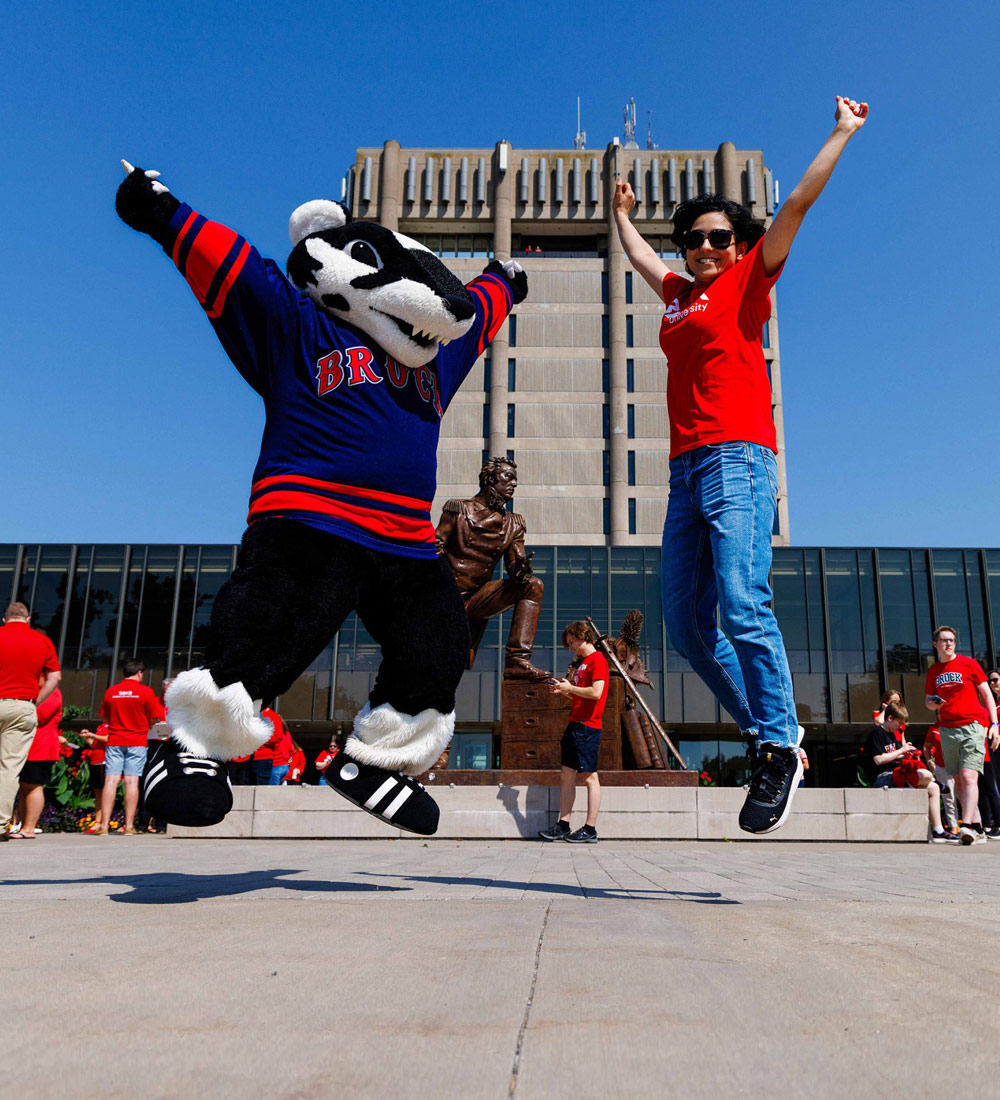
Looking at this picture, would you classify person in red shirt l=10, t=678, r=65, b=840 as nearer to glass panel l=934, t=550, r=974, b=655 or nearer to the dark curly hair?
the dark curly hair

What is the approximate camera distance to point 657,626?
31.4 m

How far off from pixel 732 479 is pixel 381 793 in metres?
1.50

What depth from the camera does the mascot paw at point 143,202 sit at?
2824 millimetres

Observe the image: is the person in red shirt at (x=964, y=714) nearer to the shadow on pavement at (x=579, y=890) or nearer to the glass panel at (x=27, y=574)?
the shadow on pavement at (x=579, y=890)

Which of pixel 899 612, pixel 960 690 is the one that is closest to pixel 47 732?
pixel 960 690

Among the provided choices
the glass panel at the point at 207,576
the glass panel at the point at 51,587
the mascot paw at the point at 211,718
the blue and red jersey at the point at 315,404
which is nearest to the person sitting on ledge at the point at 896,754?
the blue and red jersey at the point at 315,404

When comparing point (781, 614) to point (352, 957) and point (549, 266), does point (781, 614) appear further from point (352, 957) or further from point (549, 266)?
point (352, 957)

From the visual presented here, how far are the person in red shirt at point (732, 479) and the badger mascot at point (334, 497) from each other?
2.67 ft

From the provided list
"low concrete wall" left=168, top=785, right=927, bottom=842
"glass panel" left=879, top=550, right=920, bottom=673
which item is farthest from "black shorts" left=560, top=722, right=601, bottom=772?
"glass panel" left=879, top=550, right=920, bottom=673

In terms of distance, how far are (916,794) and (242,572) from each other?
8.51 m

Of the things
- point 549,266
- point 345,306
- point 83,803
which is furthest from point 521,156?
point 345,306

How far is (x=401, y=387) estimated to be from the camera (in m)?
3.02

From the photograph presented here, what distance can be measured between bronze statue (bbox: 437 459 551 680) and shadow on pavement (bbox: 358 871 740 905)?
5765mm

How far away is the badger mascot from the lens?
2594mm
